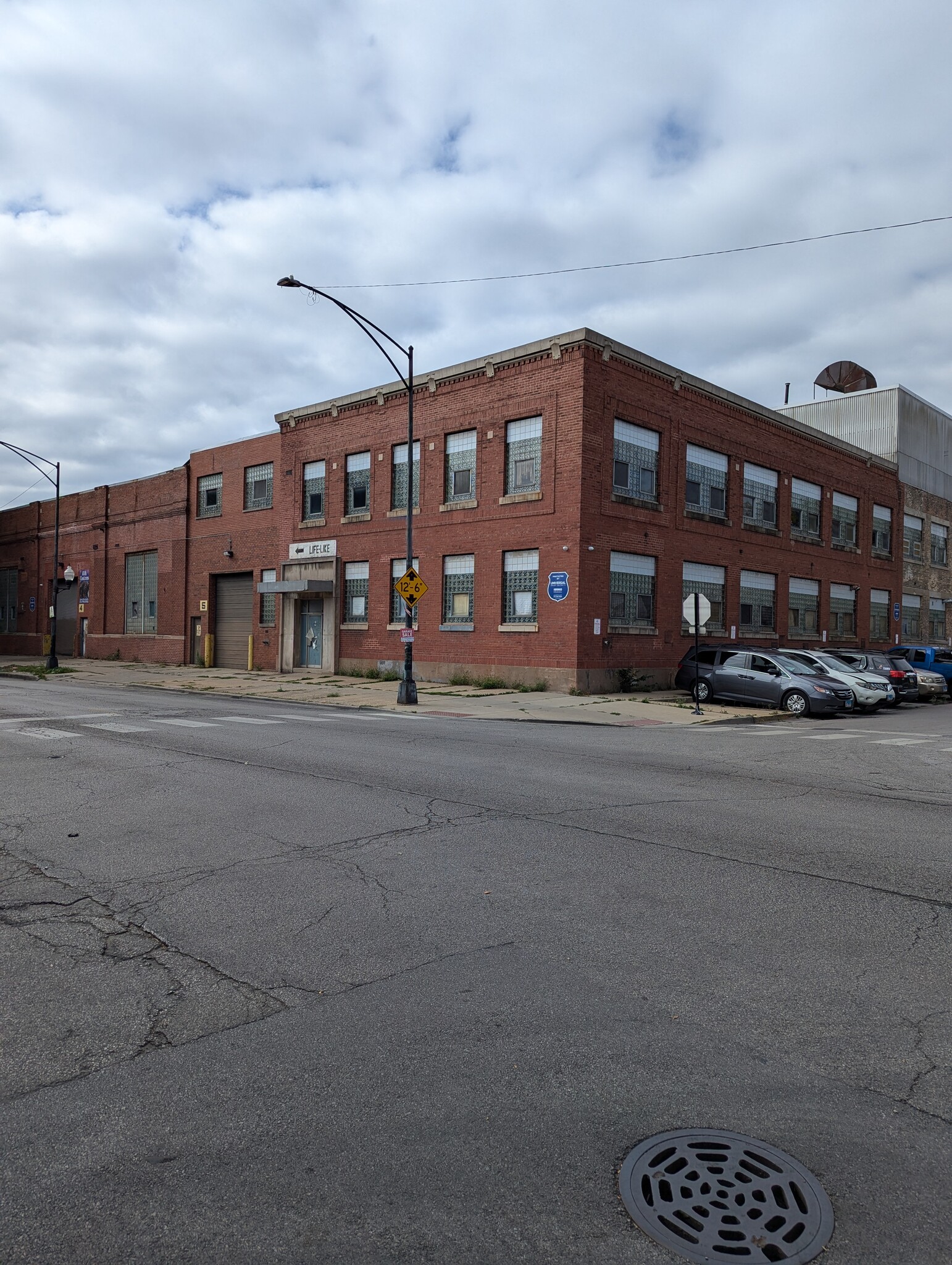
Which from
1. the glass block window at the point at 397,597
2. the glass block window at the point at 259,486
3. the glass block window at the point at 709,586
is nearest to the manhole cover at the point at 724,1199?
the glass block window at the point at 709,586

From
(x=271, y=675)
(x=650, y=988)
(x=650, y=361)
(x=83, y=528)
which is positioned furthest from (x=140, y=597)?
(x=650, y=988)

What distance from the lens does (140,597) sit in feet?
148

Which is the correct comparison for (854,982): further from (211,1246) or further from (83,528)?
(83,528)

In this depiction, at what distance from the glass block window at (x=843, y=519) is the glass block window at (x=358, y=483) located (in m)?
19.5

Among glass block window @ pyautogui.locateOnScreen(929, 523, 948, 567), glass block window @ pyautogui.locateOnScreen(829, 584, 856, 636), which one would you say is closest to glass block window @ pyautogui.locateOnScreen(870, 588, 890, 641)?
glass block window @ pyautogui.locateOnScreen(829, 584, 856, 636)

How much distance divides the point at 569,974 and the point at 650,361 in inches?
1044

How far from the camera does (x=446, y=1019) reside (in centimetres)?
413

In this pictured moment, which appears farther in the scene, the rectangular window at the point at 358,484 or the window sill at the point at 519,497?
the rectangular window at the point at 358,484

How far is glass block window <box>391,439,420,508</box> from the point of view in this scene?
3134cm

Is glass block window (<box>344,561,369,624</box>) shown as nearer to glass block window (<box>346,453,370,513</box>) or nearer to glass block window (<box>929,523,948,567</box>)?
glass block window (<box>346,453,370,513</box>)

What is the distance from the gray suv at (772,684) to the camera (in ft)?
72.8

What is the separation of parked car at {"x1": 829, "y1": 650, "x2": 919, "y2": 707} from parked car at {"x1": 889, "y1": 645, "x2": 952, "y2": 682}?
3.49m

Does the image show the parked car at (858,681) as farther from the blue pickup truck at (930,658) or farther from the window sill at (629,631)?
the blue pickup truck at (930,658)

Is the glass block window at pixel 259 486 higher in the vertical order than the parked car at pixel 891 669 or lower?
higher
